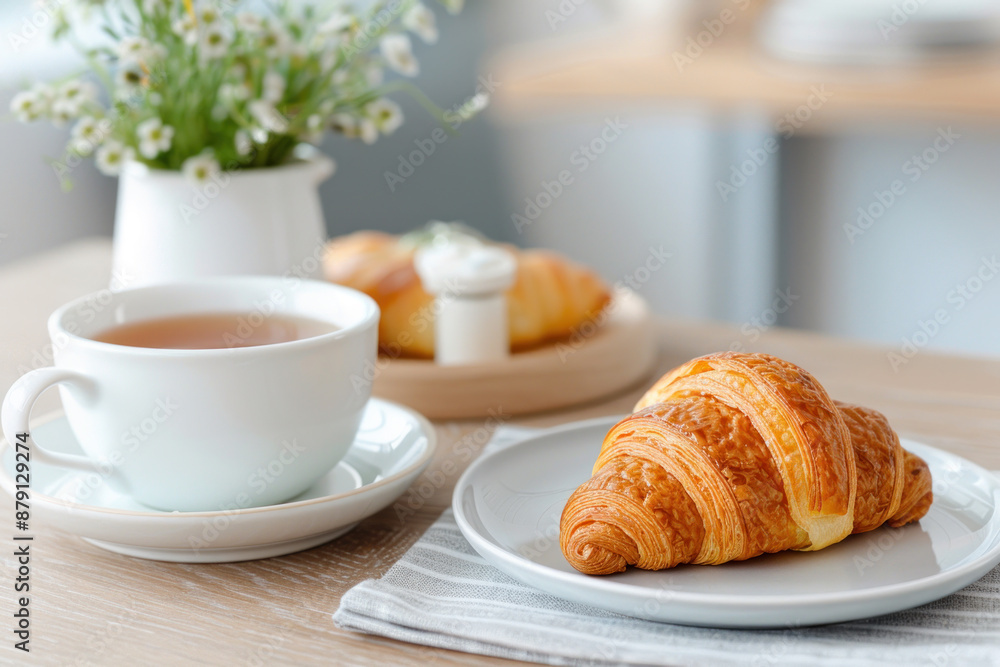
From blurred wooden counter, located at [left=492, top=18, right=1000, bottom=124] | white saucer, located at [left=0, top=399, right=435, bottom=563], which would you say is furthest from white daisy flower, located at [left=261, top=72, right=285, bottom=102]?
blurred wooden counter, located at [left=492, top=18, right=1000, bottom=124]

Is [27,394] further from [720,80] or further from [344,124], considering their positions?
[720,80]

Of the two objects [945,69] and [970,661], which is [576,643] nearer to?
[970,661]

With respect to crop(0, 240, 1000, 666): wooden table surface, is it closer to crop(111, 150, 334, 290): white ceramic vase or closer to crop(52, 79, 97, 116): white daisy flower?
crop(111, 150, 334, 290): white ceramic vase

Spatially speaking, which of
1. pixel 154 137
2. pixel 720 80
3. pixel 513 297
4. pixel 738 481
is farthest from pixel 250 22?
pixel 720 80

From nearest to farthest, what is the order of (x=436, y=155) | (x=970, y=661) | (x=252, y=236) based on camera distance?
(x=970, y=661) → (x=252, y=236) → (x=436, y=155)

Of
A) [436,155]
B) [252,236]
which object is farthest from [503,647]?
[436,155]
